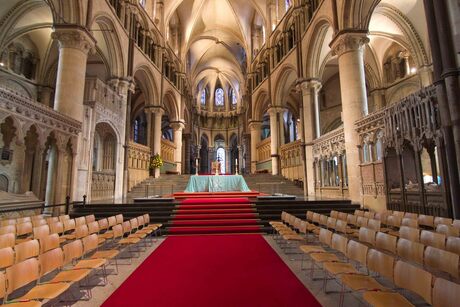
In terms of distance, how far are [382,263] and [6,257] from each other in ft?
14.6

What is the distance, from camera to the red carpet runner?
7586mm

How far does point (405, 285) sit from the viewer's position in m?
2.54

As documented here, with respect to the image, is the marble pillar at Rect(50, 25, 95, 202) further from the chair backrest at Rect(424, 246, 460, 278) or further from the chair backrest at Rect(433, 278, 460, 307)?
the chair backrest at Rect(433, 278, 460, 307)

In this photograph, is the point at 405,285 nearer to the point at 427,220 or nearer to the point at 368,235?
the point at 368,235

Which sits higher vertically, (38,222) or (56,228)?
(38,222)

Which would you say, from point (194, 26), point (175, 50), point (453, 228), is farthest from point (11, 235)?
point (194, 26)

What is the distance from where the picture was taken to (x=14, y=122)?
7000mm

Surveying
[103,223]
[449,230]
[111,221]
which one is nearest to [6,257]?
[103,223]

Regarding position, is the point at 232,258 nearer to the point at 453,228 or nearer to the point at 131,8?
the point at 453,228

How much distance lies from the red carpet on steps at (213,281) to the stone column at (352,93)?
5.83 meters

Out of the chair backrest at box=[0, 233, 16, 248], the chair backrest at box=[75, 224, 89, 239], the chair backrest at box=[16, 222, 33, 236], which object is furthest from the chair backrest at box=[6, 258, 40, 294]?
the chair backrest at box=[16, 222, 33, 236]

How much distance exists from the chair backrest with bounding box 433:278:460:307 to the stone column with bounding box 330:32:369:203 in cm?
839

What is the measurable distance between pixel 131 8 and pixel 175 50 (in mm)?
9504

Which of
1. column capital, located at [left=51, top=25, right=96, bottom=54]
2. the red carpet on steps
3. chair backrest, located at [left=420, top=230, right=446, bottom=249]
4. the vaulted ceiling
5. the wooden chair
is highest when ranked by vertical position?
the vaulted ceiling
